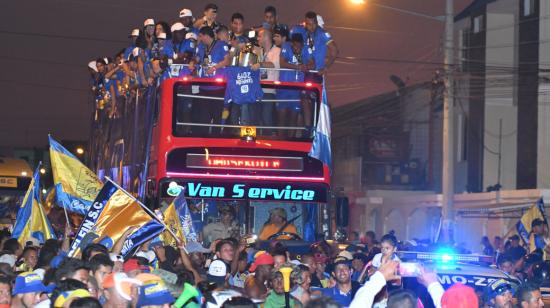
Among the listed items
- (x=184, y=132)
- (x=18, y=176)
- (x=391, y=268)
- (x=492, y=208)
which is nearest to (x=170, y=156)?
(x=184, y=132)

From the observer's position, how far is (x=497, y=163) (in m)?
43.0

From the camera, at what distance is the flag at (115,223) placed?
11.5 m

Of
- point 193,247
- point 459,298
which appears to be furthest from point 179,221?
point 459,298

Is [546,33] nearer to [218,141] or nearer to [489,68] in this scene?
[489,68]

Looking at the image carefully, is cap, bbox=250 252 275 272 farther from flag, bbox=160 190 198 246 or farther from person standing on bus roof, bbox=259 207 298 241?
person standing on bus roof, bbox=259 207 298 241

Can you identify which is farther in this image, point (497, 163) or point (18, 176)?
point (497, 163)

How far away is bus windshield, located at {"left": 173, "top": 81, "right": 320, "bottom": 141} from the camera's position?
50.2 feet

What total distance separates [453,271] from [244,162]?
18.2 feet

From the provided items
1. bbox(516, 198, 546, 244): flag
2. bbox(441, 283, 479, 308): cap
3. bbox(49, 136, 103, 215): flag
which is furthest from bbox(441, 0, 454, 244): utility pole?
bbox(441, 283, 479, 308): cap

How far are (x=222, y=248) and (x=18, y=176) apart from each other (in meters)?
14.6

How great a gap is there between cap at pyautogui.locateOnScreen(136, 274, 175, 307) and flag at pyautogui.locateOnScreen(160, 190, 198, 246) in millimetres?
6748

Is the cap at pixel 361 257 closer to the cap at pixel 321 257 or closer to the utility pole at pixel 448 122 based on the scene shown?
the cap at pixel 321 257

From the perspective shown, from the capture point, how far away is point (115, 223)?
11617mm

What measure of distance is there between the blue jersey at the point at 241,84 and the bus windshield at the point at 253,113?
0.22m
